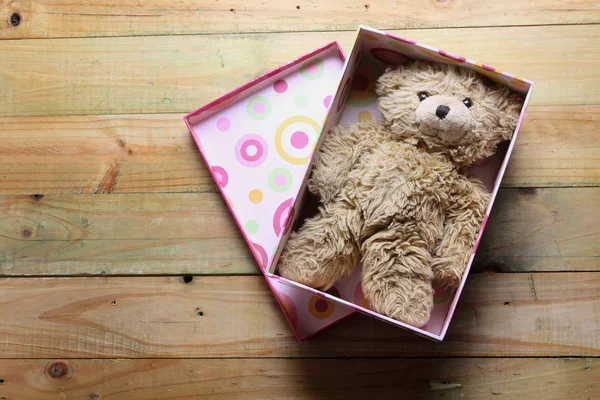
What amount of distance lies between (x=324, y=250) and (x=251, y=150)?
0.21 m

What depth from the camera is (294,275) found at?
0.75 metres

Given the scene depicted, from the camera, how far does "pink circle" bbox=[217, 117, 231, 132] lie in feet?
2.82

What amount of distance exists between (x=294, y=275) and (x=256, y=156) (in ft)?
0.68

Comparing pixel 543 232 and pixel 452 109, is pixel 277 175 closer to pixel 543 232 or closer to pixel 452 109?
pixel 452 109

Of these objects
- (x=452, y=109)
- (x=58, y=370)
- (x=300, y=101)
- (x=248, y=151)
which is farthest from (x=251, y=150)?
(x=58, y=370)

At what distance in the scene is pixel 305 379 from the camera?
0.86m

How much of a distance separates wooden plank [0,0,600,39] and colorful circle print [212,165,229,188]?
0.24 m

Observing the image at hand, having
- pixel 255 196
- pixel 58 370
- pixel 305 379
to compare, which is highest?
pixel 255 196

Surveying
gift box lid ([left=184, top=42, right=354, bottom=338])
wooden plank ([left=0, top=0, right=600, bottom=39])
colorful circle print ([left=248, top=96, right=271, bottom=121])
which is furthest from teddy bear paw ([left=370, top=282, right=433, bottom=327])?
wooden plank ([left=0, top=0, right=600, bottom=39])

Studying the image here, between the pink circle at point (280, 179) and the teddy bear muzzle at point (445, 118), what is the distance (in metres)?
0.23

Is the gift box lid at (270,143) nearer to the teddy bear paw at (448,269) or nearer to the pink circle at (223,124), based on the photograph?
the pink circle at (223,124)

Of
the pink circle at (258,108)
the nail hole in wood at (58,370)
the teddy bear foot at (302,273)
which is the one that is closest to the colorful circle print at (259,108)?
the pink circle at (258,108)

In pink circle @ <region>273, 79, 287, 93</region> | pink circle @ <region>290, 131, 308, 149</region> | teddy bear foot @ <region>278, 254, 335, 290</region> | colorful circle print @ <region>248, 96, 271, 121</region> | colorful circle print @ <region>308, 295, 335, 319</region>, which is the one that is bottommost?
colorful circle print @ <region>308, 295, 335, 319</region>

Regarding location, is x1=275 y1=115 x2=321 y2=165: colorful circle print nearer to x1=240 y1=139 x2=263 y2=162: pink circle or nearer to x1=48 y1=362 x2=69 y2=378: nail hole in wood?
x1=240 y1=139 x2=263 y2=162: pink circle
